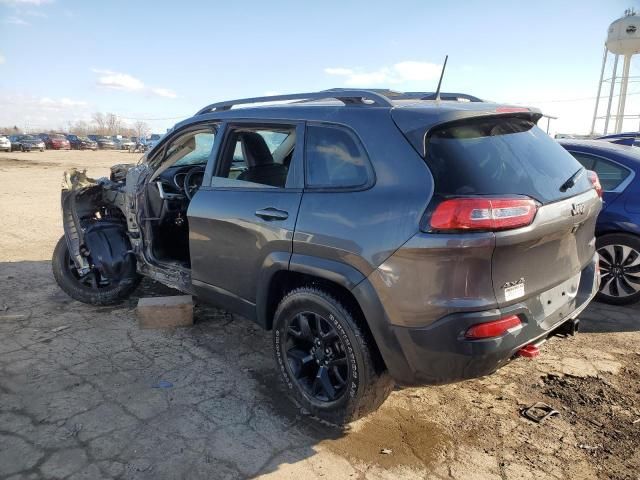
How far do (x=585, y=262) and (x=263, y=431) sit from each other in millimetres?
2234

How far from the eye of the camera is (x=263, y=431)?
2920 millimetres

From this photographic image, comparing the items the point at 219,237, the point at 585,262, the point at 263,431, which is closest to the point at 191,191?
the point at 219,237

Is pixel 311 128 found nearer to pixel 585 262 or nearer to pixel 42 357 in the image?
pixel 585 262

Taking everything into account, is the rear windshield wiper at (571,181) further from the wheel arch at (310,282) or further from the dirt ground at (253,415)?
the dirt ground at (253,415)

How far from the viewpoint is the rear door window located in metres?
2.68

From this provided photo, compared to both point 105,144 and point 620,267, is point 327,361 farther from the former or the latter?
point 105,144

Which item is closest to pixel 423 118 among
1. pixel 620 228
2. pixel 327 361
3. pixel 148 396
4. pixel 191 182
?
pixel 327 361

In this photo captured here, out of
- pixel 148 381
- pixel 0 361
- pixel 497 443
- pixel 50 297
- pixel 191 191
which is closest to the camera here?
pixel 497 443

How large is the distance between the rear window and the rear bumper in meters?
0.59

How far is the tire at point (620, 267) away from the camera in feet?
15.5

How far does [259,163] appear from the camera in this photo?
145 inches

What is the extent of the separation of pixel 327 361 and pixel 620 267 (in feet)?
11.5

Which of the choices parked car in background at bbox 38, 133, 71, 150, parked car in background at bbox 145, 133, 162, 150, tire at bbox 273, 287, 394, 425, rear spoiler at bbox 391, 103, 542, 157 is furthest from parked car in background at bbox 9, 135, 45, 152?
rear spoiler at bbox 391, 103, 542, 157

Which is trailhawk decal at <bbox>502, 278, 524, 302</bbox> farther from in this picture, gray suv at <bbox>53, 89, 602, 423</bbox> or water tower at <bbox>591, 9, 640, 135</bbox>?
water tower at <bbox>591, 9, 640, 135</bbox>
